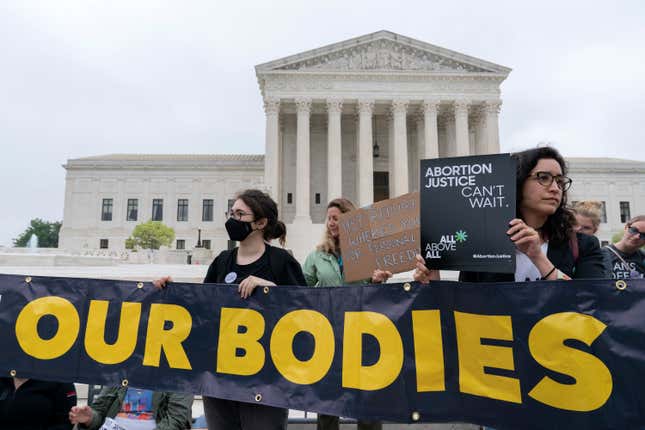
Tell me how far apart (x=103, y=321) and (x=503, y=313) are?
3074mm

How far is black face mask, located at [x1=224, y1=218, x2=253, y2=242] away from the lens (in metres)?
3.54

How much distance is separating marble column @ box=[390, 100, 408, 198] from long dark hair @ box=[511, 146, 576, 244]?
34.1 metres

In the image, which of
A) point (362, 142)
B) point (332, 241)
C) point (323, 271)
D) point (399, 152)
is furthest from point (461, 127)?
point (323, 271)

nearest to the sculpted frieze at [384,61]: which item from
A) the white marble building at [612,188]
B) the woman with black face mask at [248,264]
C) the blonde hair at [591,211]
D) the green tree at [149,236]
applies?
the green tree at [149,236]

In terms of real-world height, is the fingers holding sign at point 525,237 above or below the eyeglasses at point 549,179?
below

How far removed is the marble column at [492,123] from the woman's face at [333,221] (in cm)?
3550

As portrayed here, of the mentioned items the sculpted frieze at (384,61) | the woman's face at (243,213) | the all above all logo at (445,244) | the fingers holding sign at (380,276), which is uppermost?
the sculpted frieze at (384,61)

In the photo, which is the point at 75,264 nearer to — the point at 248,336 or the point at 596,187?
the point at 248,336

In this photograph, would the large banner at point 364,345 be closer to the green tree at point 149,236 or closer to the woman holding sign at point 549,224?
the woman holding sign at point 549,224

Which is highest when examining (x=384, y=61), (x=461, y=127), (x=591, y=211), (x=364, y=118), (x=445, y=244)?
(x=384, y=61)

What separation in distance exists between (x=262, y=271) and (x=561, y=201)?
222 cm

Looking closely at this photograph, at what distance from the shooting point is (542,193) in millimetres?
2809

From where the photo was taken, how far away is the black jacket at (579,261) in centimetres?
272

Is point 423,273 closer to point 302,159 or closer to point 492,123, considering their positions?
point 302,159
